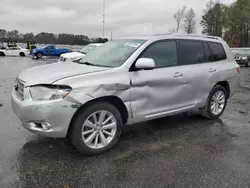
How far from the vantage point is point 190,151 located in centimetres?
380

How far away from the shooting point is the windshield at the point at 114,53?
4012 mm

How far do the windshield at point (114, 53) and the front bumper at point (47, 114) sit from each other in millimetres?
1149

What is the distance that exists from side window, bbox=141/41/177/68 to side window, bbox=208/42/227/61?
1.20m

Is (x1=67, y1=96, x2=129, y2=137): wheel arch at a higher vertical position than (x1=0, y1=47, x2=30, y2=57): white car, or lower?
lower

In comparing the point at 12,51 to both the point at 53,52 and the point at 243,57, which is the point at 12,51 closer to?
the point at 53,52

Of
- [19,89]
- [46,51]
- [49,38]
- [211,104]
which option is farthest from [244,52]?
[49,38]

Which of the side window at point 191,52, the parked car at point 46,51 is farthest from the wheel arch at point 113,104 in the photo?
the parked car at point 46,51

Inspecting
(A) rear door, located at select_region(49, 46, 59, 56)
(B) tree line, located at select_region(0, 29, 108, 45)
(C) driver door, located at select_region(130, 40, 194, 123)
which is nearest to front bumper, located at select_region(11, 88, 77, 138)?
(C) driver door, located at select_region(130, 40, 194, 123)

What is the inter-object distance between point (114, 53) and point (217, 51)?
247 cm

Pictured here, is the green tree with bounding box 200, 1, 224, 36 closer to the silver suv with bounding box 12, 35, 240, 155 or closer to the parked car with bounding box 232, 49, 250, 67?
the parked car with bounding box 232, 49, 250, 67

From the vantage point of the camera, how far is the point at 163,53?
4.35 m

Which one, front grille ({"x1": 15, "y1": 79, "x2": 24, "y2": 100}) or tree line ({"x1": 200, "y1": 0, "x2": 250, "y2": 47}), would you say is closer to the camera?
front grille ({"x1": 15, "y1": 79, "x2": 24, "y2": 100})

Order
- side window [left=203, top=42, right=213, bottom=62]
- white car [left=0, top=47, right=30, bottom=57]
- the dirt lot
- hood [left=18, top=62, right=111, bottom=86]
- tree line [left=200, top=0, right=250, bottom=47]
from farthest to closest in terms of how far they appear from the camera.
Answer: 1. tree line [left=200, top=0, right=250, bottom=47]
2. white car [left=0, top=47, right=30, bottom=57]
3. side window [left=203, top=42, right=213, bottom=62]
4. hood [left=18, top=62, right=111, bottom=86]
5. the dirt lot

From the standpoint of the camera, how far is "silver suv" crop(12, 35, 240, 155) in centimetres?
324
